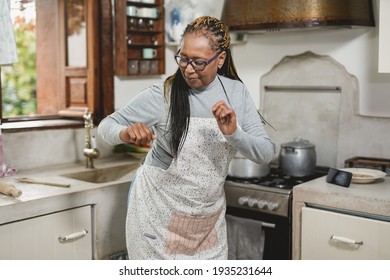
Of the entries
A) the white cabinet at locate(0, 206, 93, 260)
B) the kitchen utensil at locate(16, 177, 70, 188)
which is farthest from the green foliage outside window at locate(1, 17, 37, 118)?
the white cabinet at locate(0, 206, 93, 260)

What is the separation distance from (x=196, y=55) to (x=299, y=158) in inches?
42.5

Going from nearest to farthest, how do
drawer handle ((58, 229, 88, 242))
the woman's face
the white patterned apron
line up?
1. the woman's face
2. the white patterned apron
3. drawer handle ((58, 229, 88, 242))

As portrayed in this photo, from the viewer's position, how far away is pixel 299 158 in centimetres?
249

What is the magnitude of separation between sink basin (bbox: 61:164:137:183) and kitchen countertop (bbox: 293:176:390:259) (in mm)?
943

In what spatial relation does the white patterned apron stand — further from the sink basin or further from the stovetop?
the sink basin

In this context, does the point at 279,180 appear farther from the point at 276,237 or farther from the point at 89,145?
the point at 89,145

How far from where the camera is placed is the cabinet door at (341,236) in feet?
6.50

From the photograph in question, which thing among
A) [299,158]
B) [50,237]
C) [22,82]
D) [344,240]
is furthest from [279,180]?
[22,82]

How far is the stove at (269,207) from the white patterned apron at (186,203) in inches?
18.3

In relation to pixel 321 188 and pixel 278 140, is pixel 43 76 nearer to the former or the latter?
pixel 278 140

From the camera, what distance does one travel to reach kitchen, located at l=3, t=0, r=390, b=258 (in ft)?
8.23
